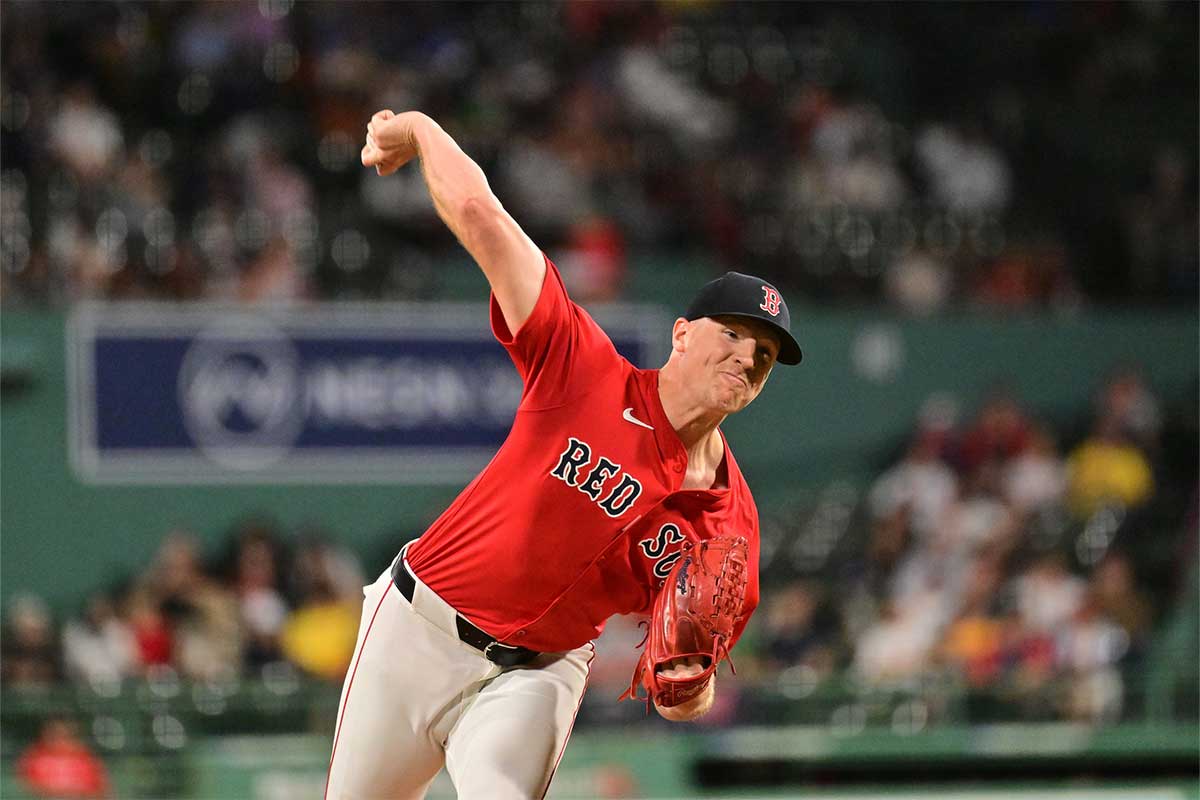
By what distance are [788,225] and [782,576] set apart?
2709 millimetres

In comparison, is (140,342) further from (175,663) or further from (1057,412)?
(1057,412)

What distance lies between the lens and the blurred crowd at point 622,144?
11422 mm

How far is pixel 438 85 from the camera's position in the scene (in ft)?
41.5

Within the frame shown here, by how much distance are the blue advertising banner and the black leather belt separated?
6.94 metres

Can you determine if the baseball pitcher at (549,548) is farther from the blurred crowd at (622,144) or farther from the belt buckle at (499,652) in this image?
the blurred crowd at (622,144)

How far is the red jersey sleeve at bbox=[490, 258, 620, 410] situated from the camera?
4.46 m

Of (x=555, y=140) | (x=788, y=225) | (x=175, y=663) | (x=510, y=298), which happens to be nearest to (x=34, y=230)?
(x=175, y=663)

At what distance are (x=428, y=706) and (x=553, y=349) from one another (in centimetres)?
100

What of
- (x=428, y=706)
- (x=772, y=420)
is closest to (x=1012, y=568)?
(x=772, y=420)

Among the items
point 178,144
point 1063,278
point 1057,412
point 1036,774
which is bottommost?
point 1036,774

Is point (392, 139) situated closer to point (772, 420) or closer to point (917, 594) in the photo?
point (917, 594)

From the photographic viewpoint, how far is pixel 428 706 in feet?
15.3

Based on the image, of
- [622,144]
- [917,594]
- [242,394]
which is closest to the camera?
[917,594]

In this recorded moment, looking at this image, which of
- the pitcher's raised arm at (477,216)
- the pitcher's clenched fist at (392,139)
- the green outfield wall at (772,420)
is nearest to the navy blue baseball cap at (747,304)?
the pitcher's raised arm at (477,216)
